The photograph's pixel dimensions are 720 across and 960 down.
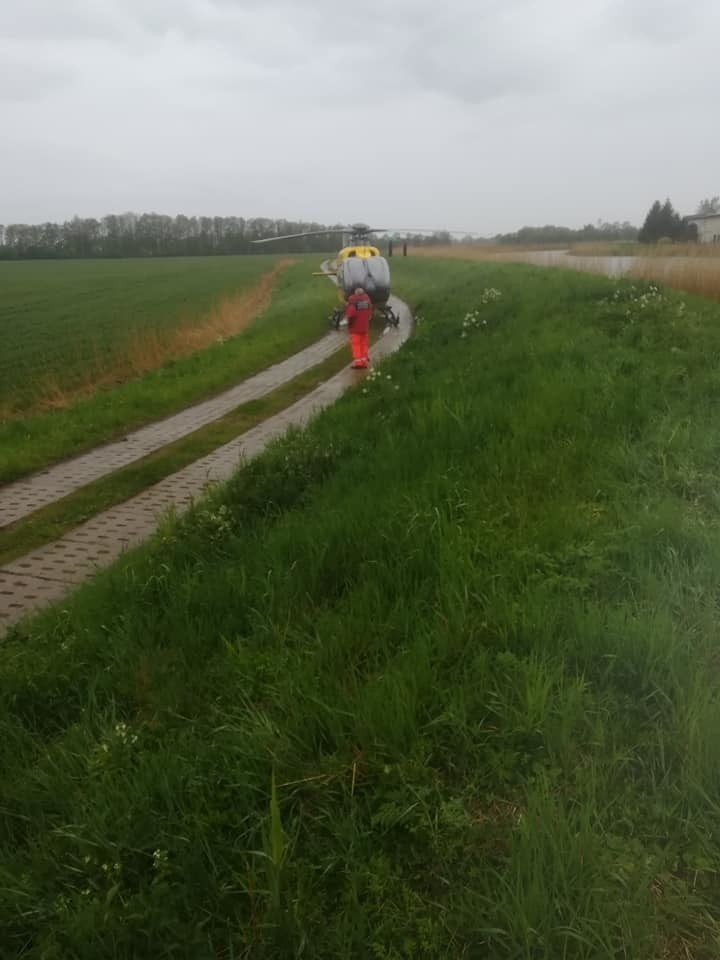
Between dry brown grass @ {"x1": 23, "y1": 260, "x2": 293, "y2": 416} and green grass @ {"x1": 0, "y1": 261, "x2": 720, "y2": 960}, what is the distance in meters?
9.55

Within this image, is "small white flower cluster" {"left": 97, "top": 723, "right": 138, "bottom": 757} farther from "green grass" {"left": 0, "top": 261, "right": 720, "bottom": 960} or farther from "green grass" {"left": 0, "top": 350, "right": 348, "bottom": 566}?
"green grass" {"left": 0, "top": 350, "right": 348, "bottom": 566}

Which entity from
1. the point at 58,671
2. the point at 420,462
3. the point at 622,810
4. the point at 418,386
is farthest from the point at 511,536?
the point at 418,386

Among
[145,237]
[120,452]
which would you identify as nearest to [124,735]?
[120,452]

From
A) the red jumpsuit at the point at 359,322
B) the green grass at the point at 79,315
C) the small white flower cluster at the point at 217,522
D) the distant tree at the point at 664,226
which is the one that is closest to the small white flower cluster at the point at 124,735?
the small white flower cluster at the point at 217,522

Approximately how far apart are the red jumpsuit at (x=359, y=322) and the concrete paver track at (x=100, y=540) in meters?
4.22

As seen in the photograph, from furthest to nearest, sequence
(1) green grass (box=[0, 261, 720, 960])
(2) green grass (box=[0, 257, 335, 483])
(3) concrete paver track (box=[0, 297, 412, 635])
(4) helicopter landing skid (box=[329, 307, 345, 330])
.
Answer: (4) helicopter landing skid (box=[329, 307, 345, 330]) → (2) green grass (box=[0, 257, 335, 483]) → (3) concrete paver track (box=[0, 297, 412, 635]) → (1) green grass (box=[0, 261, 720, 960])

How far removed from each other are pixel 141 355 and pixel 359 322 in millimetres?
6679

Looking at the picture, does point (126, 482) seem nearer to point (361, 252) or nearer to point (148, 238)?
point (361, 252)

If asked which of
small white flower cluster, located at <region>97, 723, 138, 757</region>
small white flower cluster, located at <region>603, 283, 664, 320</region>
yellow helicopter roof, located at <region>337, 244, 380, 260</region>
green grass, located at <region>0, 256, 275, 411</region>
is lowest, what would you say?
green grass, located at <region>0, 256, 275, 411</region>

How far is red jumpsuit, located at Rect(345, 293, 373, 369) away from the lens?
1184 centimetres

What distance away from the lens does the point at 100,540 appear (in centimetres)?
546

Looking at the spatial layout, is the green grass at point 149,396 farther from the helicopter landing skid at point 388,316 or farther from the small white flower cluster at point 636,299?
the small white flower cluster at point 636,299

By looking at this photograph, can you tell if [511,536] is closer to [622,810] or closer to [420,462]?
[420,462]

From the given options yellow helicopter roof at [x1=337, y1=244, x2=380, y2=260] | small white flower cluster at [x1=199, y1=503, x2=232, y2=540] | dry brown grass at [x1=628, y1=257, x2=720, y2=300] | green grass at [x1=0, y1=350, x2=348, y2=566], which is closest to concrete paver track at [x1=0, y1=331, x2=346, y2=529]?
green grass at [x1=0, y1=350, x2=348, y2=566]
